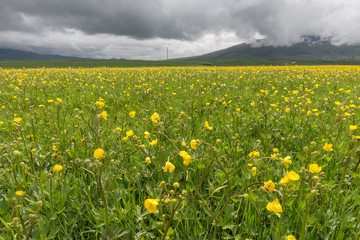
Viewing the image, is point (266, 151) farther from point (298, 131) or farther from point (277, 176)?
point (298, 131)

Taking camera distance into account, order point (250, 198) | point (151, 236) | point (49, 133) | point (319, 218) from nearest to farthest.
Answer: point (151, 236) < point (319, 218) < point (250, 198) < point (49, 133)

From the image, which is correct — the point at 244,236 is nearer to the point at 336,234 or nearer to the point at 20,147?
the point at 336,234

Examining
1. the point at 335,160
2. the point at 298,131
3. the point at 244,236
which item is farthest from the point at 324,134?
the point at 244,236

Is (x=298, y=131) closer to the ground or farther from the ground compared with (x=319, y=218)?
farther from the ground

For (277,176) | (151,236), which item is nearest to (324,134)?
(277,176)

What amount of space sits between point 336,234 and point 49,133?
3685 millimetres

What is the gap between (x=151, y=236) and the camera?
1427 mm

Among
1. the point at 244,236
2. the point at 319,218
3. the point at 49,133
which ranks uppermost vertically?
the point at 49,133

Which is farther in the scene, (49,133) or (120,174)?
(49,133)

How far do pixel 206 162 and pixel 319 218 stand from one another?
1098 millimetres

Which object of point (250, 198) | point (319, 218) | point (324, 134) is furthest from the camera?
point (324, 134)

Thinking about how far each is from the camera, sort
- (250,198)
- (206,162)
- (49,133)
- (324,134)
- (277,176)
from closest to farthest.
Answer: (250,198), (277,176), (206,162), (324,134), (49,133)

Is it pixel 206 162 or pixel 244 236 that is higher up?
pixel 206 162

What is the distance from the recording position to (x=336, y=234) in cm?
146
